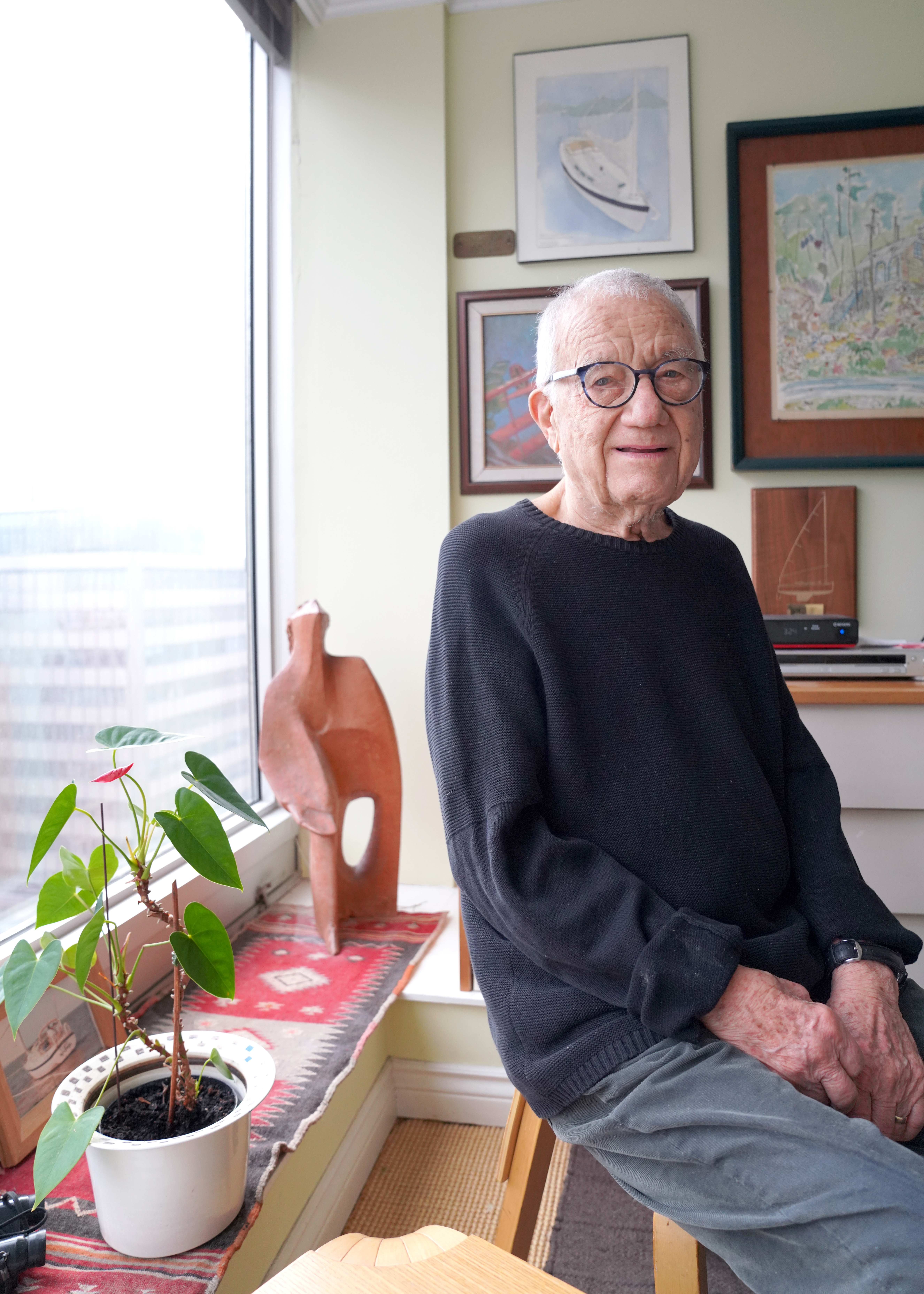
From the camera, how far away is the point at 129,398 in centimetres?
170

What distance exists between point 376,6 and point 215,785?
217 cm

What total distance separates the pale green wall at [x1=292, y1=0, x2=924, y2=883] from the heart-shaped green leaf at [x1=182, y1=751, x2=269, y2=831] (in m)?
1.25

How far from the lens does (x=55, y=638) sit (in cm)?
147

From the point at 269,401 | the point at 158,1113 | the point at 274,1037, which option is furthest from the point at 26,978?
the point at 269,401

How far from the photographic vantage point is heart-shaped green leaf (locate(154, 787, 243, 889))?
958mm

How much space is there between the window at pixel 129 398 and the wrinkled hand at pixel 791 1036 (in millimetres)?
1042

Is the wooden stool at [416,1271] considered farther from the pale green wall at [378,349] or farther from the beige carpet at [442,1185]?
the pale green wall at [378,349]

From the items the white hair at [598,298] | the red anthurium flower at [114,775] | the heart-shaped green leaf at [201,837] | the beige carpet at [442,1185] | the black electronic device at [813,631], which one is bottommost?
the beige carpet at [442,1185]

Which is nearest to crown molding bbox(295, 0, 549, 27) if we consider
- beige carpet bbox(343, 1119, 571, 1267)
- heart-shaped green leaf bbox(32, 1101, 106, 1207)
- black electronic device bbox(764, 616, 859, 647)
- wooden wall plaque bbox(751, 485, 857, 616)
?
wooden wall plaque bbox(751, 485, 857, 616)

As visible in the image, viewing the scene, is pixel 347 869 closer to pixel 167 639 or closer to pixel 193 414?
pixel 167 639

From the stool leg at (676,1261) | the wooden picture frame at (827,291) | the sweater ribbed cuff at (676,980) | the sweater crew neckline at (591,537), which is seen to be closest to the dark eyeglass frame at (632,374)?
the sweater crew neckline at (591,537)

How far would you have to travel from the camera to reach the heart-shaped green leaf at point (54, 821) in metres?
0.93

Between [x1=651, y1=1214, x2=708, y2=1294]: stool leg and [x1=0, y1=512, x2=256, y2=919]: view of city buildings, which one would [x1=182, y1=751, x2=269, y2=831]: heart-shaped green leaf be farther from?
[x1=651, y1=1214, x2=708, y2=1294]: stool leg

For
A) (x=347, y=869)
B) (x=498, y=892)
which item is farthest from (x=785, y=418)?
(x=498, y=892)
